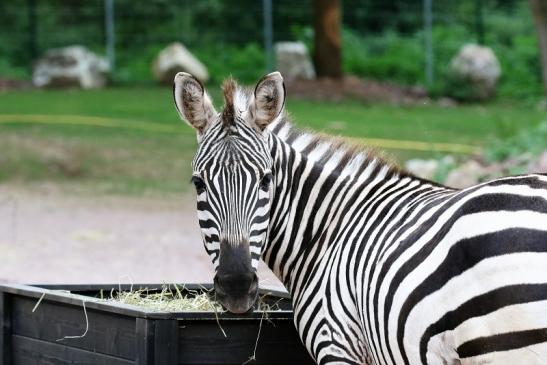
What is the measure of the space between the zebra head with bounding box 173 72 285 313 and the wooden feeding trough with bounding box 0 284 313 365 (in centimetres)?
44

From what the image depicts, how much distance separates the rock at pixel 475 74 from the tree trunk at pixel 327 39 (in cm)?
245

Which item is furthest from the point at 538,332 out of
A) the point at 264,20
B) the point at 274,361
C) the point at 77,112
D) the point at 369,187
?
the point at 264,20

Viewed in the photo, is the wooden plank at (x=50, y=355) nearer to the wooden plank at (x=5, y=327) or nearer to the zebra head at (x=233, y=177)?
the wooden plank at (x=5, y=327)

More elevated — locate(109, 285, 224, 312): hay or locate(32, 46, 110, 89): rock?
locate(32, 46, 110, 89): rock

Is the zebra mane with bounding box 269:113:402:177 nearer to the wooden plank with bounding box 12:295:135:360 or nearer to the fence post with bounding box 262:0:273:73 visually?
the wooden plank with bounding box 12:295:135:360

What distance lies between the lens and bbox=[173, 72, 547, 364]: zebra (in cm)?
334

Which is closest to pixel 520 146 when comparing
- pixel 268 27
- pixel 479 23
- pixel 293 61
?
pixel 293 61

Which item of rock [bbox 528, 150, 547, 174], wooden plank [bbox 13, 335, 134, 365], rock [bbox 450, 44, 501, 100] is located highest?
rock [bbox 450, 44, 501, 100]

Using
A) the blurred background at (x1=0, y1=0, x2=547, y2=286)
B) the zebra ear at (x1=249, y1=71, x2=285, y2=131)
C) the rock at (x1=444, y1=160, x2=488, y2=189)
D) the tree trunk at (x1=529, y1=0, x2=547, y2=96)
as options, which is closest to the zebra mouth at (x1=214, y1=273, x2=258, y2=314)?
the zebra ear at (x1=249, y1=71, x2=285, y2=131)

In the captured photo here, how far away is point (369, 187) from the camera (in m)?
4.41

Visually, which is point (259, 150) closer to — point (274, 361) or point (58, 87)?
point (274, 361)

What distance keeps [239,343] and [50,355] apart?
96 cm

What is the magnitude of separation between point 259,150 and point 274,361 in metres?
1.04

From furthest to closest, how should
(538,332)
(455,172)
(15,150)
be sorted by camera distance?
(15,150)
(455,172)
(538,332)
